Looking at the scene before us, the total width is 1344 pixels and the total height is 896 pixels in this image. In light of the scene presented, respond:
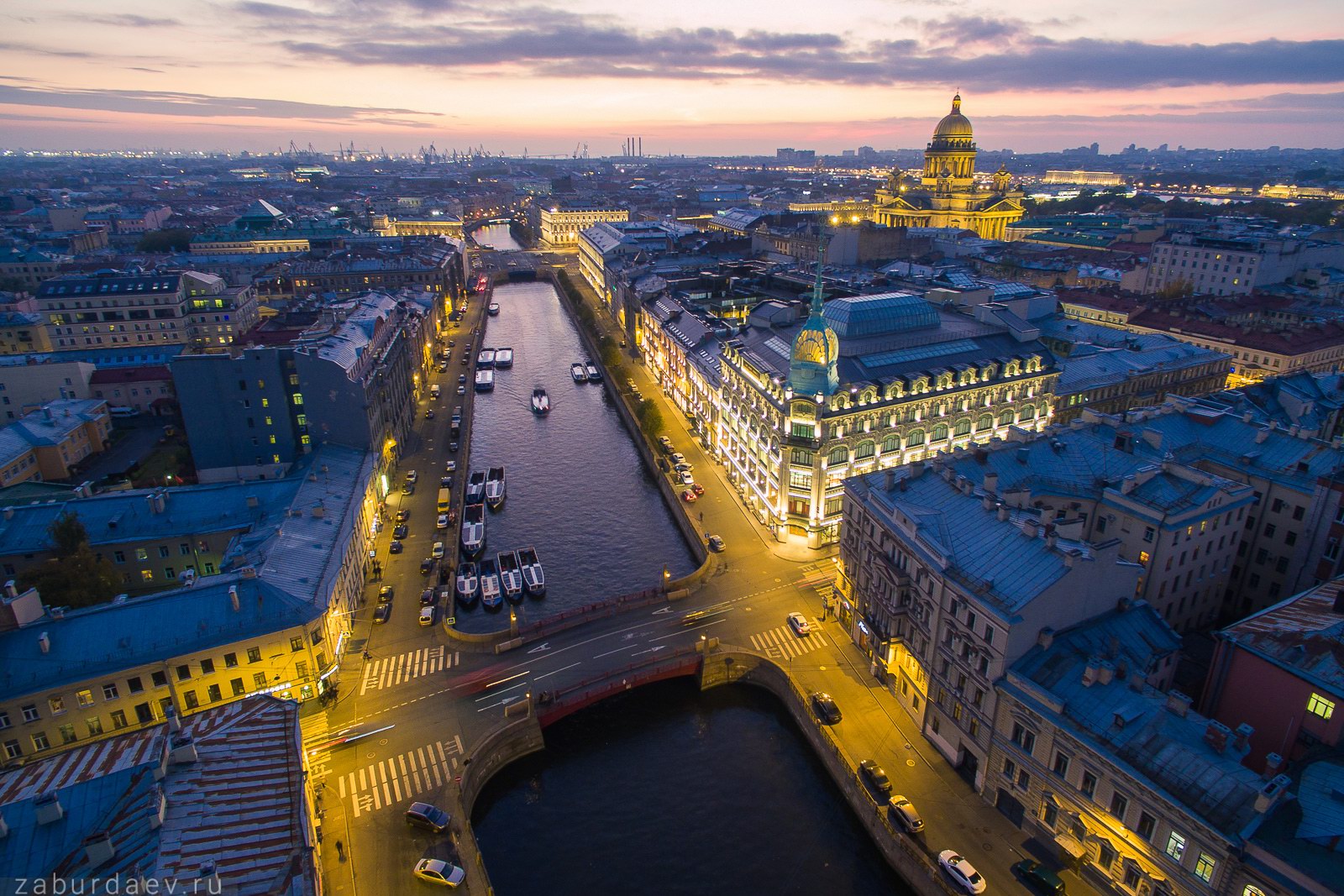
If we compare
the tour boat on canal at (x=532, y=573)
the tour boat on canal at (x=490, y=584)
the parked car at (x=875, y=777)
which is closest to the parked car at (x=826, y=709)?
the parked car at (x=875, y=777)

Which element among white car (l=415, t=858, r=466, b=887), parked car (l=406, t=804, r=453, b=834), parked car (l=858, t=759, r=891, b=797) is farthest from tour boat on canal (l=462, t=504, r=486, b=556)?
parked car (l=858, t=759, r=891, b=797)

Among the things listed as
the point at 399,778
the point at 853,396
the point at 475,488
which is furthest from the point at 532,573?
the point at 853,396

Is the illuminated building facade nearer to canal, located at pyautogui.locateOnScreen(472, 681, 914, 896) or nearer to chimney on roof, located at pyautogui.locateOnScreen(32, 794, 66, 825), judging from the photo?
canal, located at pyautogui.locateOnScreen(472, 681, 914, 896)

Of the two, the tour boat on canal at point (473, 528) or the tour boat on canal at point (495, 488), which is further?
the tour boat on canal at point (495, 488)

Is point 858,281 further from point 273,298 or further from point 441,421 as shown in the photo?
point 273,298

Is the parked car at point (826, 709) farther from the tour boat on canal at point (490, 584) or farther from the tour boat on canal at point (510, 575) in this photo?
the tour boat on canal at point (490, 584)

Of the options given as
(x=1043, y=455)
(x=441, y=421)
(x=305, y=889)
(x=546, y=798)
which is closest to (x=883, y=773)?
(x=546, y=798)
